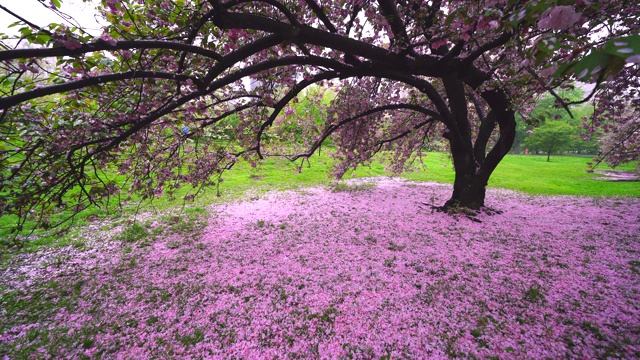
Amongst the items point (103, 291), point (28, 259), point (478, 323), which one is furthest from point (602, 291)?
point (28, 259)

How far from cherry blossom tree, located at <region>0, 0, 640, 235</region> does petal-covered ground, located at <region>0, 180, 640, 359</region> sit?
186 centimetres

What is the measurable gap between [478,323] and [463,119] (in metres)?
6.90

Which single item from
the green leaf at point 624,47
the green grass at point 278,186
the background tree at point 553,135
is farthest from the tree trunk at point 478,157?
the background tree at point 553,135

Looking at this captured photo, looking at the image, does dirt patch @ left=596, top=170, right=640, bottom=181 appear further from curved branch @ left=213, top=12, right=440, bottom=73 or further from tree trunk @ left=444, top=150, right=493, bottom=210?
curved branch @ left=213, top=12, right=440, bottom=73

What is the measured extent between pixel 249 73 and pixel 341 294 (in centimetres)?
465

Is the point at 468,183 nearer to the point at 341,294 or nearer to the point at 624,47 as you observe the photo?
the point at 341,294

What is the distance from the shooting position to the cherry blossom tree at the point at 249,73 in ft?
7.98

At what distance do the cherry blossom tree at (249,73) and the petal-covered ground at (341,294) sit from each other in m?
1.86

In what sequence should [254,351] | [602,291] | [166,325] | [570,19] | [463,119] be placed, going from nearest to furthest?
[570,19] → [254,351] → [166,325] → [602,291] → [463,119]

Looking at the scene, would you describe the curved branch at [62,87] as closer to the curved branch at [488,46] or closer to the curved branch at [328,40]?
the curved branch at [328,40]

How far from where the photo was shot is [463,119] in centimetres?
869

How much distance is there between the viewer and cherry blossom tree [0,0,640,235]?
243 cm

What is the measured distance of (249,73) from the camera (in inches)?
180

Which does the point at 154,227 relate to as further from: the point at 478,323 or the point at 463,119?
the point at 463,119
